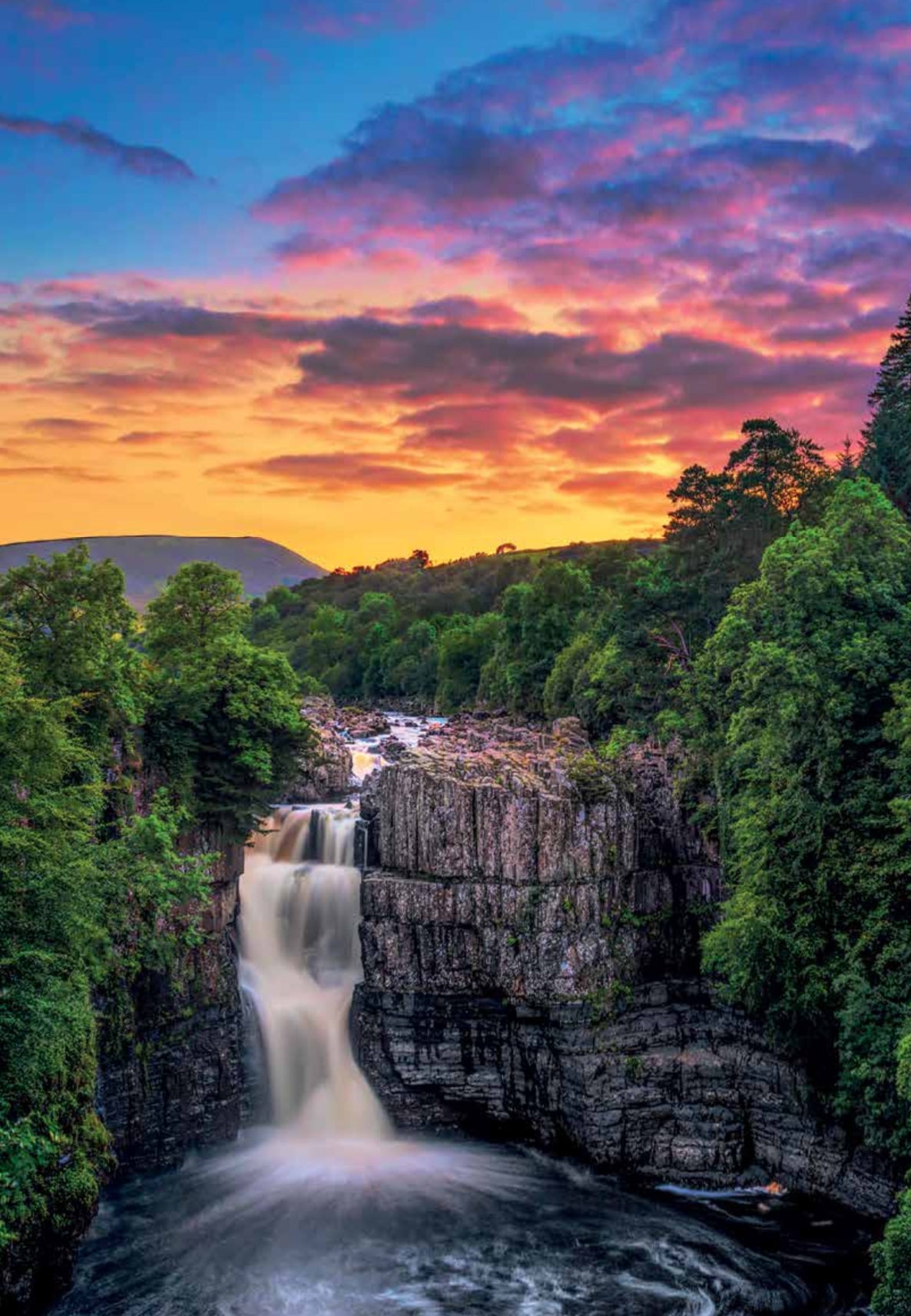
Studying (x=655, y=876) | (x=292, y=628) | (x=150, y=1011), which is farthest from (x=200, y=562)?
(x=292, y=628)

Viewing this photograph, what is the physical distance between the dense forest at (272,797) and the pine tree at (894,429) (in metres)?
1.33

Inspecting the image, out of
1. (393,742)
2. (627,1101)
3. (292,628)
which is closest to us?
(627,1101)

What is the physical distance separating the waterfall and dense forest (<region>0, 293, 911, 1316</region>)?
2.40m

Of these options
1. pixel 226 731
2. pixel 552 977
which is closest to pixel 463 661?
pixel 226 731

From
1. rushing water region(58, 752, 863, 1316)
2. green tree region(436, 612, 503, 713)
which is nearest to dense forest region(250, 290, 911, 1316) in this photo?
rushing water region(58, 752, 863, 1316)

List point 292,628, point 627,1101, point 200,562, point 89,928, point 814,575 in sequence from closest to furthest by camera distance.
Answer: point 89,928 < point 814,575 < point 627,1101 < point 200,562 < point 292,628

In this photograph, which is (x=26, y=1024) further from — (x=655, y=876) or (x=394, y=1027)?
(x=655, y=876)

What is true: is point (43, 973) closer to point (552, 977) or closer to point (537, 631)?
point (552, 977)

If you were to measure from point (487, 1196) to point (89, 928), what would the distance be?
13271mm

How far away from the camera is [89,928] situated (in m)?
24.6

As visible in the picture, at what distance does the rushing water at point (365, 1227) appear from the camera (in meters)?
25.2

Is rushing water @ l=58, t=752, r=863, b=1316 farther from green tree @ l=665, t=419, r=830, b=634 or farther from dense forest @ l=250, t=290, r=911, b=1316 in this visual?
green tree @ l=665, t=419, r=830, b=634

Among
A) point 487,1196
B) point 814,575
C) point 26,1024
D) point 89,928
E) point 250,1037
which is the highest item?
point 814,575

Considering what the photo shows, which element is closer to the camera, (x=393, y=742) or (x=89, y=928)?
(x=89, y=928)
